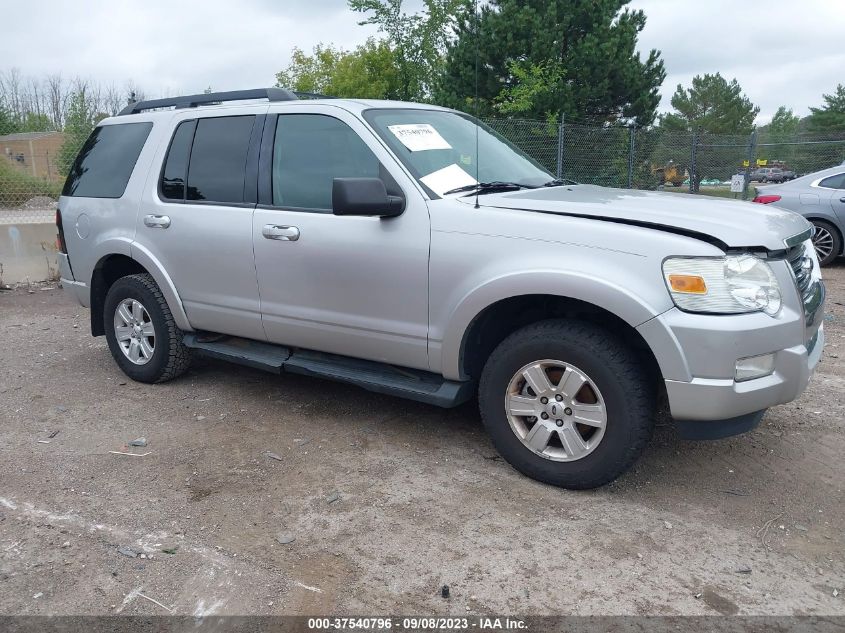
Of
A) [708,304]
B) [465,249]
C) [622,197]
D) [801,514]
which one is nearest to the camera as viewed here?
[708,304]

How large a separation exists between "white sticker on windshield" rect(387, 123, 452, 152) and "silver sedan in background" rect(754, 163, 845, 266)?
292 inches

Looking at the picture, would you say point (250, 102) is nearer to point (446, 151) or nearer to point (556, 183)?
point (446, 151)

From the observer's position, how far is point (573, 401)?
345 cm

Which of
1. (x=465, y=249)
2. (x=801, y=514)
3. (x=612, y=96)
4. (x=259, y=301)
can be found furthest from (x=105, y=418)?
(x=612, y=96)

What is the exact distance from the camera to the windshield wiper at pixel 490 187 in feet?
13.1

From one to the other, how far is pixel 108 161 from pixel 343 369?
8.48 ft

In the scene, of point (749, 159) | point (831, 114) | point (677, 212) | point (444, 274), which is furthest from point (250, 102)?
point (831, 114)

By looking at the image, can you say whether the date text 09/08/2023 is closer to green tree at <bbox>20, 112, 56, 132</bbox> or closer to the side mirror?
the side mirror

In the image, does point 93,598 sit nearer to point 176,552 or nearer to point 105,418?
point 176,552

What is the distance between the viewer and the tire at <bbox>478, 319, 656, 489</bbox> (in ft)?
10.9

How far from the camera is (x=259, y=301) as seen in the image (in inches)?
178

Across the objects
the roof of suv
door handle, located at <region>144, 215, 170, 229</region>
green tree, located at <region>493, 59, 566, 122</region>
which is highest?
green tree, located at <region>493, 59, 566, 122</region>

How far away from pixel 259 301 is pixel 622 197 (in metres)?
2.21

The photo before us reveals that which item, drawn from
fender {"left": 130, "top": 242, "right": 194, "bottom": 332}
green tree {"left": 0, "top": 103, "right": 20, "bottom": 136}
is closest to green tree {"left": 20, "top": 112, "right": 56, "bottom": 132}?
green tree {"left": 0, "top": 103, "right": 20, "bottom": 136}
